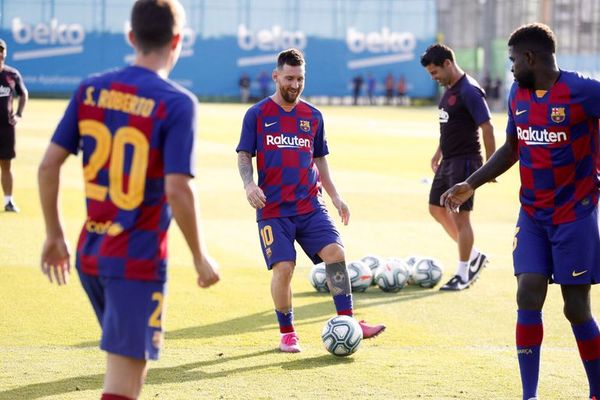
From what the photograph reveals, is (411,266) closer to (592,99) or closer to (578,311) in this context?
(578,311)

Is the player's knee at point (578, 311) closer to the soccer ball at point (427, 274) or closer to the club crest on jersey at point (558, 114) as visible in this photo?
the club crest on jersey at point (558, 114)

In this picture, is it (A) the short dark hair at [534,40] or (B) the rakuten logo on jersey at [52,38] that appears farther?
(B) the rakuten logo on jersey at [52,38]

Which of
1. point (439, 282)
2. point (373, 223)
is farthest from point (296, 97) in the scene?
point (373, 223)

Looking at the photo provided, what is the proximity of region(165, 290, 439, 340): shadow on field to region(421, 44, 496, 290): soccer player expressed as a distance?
53 cm

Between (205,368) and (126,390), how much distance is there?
2.98 meters

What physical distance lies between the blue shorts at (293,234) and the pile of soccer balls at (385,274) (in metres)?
2.30

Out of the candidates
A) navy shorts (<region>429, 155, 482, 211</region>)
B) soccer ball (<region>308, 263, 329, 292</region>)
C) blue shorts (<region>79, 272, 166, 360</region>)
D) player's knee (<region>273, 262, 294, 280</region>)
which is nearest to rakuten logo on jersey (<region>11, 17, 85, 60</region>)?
navy shorts (<region>429, 155, 482, 211</region>)

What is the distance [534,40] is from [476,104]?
4634 millimetres

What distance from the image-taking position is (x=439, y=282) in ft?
37.9

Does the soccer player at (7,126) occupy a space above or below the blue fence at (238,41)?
above

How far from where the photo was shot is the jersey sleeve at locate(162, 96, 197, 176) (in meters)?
4.61

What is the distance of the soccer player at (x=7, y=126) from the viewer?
54.1 ft

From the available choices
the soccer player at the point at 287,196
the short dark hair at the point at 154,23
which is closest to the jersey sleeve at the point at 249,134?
the soccer player at the point at 287,196

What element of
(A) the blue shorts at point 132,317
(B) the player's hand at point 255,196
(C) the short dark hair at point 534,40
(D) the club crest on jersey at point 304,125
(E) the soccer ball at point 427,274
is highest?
(C) the short dark hair at point 534,40
